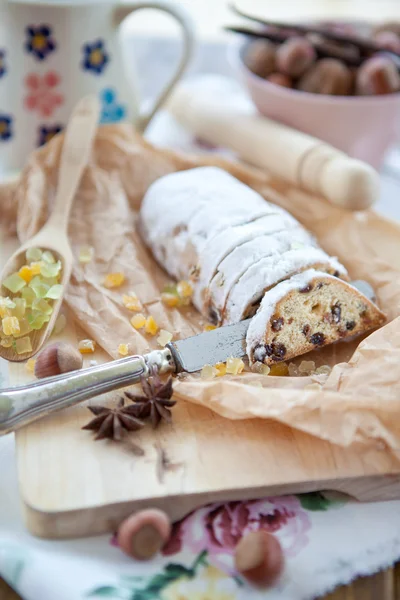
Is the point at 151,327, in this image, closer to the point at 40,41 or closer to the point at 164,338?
the point at 164,338

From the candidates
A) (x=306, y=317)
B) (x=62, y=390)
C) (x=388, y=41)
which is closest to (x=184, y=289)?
(x=306, y=317)

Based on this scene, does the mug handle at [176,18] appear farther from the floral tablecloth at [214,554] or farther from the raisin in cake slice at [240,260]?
the floral tablecloth at [214,554]

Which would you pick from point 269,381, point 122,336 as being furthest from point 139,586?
point 122,336

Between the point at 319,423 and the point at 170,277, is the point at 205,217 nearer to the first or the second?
the point at 170,277

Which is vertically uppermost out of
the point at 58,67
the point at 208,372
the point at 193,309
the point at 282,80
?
the point at 58,67

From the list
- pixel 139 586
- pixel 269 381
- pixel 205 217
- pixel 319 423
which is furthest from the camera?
pixel 205 217

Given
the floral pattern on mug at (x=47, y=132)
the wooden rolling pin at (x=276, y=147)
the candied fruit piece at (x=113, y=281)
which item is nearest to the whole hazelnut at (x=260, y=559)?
the candied fruit piece at (x=113, y=281)

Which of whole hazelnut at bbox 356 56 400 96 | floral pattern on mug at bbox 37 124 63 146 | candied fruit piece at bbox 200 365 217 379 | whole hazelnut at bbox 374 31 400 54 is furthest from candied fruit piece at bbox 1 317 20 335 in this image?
whole hazelnut at bbox 374 31 400 54

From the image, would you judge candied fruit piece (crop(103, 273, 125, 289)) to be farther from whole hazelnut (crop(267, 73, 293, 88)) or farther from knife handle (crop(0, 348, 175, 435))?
whole hazelnut (crop(267, 73, 293, 88))
